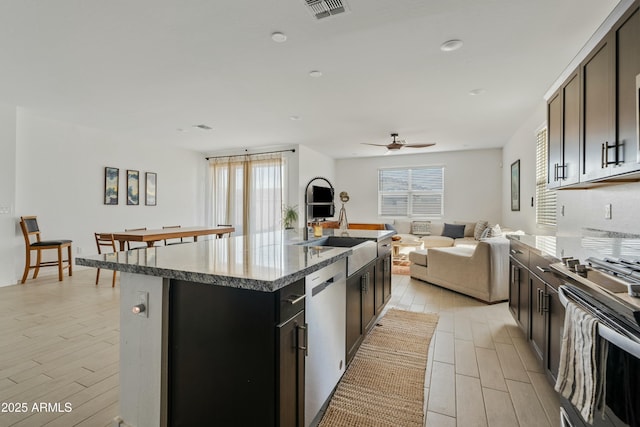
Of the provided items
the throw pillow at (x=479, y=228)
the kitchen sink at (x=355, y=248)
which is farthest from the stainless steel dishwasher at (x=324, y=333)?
the throw pillow at (x=479, y=228)

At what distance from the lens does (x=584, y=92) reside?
6.86 ft

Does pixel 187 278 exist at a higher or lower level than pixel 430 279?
higher

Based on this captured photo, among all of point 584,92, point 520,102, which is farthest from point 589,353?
point 520,102

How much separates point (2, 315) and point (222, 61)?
3.49m

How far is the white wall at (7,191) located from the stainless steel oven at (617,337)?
6.37 meters

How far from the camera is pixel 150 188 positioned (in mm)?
6512

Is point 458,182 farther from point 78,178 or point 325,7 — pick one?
point 78,178

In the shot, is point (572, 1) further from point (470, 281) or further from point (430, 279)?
point (430, 279)

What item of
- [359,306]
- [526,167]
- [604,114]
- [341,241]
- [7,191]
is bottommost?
[359,306]

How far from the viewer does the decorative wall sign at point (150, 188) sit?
21.1ft

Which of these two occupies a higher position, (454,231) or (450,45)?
(450,45)

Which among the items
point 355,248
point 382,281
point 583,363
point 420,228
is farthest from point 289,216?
point 583,363

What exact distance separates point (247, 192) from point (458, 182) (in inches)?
211

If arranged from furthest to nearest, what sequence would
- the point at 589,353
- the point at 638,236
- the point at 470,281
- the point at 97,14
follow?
the point at 470,281 → the point at 97,14 → the point at 638,236 → the point at 589,353
